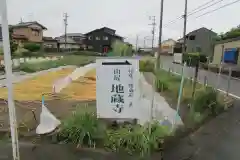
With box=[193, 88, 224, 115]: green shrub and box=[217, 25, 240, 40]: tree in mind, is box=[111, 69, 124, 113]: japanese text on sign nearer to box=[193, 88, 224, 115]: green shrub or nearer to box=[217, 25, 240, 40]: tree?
box=[193, 88, 224, 115]: green shrub

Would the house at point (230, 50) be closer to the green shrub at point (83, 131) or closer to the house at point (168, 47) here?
the green shrub at point (83, 131)

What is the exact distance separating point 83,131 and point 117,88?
0.85 meters

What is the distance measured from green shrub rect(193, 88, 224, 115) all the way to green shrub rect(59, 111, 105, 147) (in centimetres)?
289

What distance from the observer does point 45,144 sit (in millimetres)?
3328

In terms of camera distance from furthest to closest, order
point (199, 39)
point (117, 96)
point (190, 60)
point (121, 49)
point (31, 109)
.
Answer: point (199, 39) → point (190, 60) → point (31, 109) → point (121, 49) → point (117, 96)

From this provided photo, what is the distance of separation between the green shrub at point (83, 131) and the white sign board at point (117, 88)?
0.63 ft

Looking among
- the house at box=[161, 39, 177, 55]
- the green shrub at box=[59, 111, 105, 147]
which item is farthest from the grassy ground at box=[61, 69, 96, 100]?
the house at box=[161, 39, 177, 55]

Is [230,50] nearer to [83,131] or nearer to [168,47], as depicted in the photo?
[83,131]

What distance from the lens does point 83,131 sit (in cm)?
332

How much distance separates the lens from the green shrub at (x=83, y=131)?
3328 millimetres

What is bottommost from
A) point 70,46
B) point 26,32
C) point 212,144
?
point 212,144

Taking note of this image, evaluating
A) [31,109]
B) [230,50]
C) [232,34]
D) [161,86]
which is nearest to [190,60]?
[161,86]

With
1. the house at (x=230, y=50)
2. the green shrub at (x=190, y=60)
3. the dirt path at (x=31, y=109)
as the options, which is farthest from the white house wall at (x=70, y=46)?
the dirt path at (x=31, y=109)

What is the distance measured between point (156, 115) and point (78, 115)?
168cm
